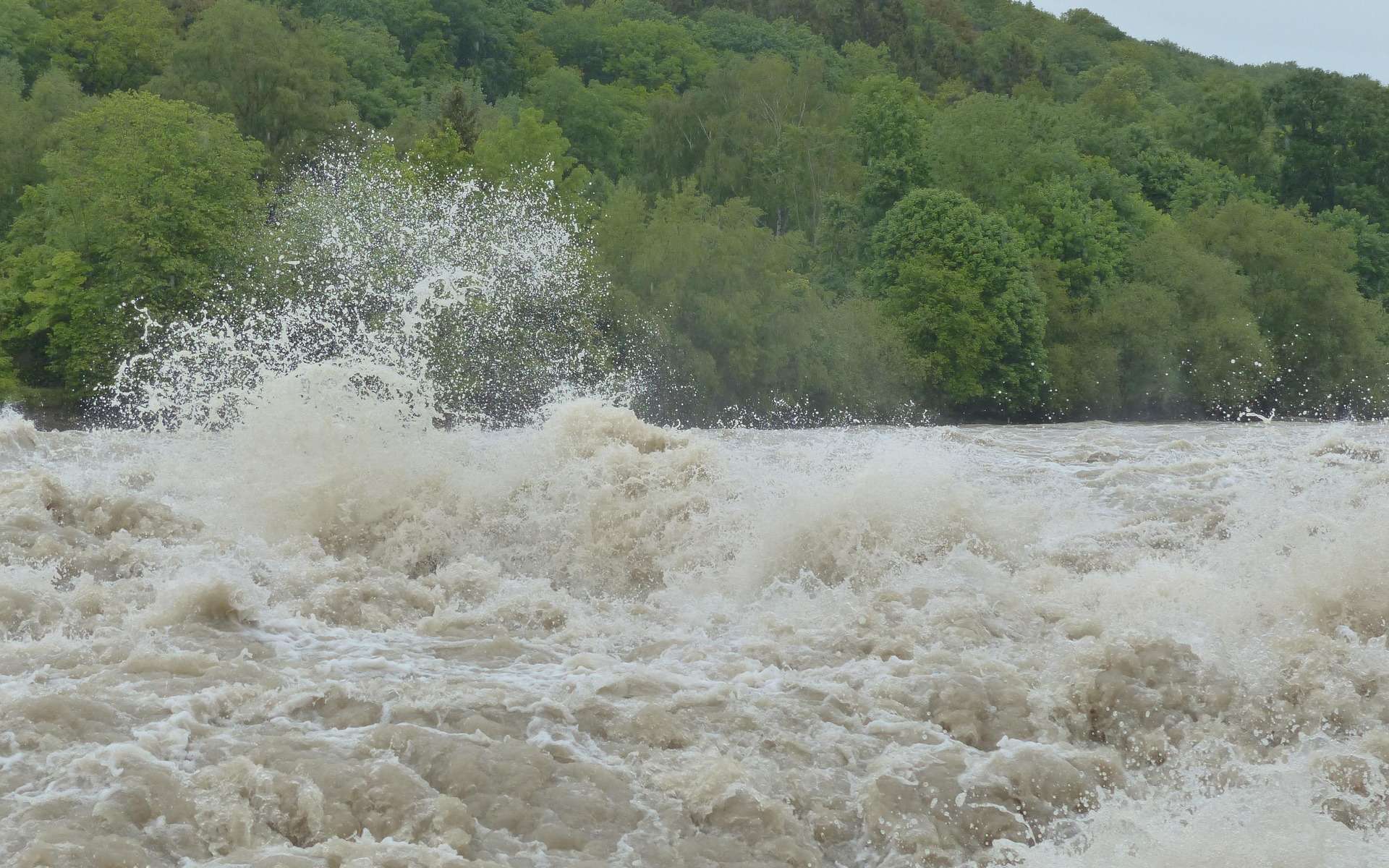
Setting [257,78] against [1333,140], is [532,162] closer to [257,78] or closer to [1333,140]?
[257,78]

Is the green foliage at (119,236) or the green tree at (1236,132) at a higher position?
the green tree at (1236,132)

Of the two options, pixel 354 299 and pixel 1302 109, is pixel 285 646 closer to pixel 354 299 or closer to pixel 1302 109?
pixel 354 299

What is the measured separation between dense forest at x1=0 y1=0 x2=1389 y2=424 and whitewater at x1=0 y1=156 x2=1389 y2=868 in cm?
2293

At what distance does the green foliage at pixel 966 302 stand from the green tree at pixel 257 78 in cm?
2101

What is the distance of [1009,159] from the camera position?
52938 mm

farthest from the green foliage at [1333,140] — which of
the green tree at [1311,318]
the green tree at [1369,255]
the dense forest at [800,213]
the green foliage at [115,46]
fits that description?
the green foliage at [115,46]

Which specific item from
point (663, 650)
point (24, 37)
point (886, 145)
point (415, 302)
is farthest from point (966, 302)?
point (24, 37)

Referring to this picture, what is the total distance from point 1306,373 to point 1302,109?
22893 mm

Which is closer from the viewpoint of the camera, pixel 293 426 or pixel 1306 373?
pixel 293 426

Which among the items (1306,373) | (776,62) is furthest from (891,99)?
(1306,373)

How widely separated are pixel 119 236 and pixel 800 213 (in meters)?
33.4

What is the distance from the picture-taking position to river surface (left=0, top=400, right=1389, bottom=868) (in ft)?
24.4

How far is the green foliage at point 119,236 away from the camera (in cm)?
3716

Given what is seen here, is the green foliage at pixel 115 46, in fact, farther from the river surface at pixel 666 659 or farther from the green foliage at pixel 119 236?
the river surface at pixel 666 659
